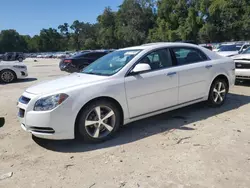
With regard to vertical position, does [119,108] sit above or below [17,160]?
above

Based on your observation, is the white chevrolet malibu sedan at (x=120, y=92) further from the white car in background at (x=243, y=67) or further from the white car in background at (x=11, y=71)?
the white car in background at (x=11, y=71)

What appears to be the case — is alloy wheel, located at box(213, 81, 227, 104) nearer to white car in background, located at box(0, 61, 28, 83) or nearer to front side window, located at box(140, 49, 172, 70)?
front side window, located at box(140, 49, 172, 70)

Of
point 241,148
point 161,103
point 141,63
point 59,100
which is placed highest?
point 141,63

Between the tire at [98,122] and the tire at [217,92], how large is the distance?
244 centimetres

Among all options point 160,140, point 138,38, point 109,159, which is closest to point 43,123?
point 109,159

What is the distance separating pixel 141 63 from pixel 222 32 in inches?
2217

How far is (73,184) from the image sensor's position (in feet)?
9.50

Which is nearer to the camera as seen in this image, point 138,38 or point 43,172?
point 43,172

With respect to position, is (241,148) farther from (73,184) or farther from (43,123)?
(43,123)

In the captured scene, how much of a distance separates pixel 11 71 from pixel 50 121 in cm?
914

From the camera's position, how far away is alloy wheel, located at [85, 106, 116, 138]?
12.6 feet

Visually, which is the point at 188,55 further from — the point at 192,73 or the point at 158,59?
the point at 158,59

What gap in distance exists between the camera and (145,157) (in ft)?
11.3

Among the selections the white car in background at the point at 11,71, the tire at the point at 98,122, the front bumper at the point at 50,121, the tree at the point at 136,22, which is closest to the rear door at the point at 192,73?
the tire at the point at 98,122
